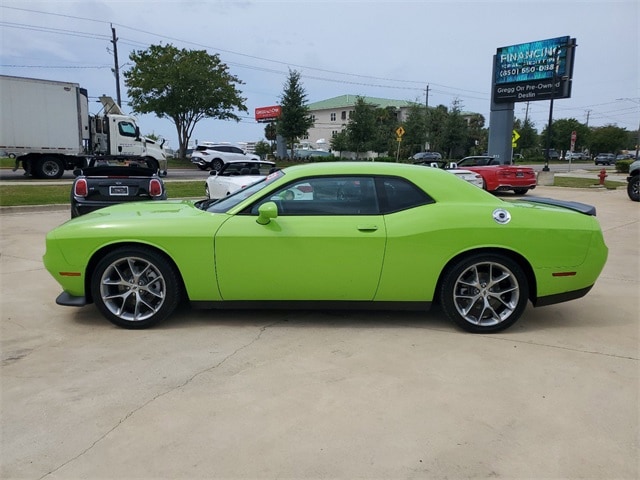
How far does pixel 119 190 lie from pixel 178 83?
30.1 metres

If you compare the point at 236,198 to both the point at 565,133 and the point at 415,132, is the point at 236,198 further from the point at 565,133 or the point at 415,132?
the point at 565,133

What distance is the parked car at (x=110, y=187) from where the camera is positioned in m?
7.11

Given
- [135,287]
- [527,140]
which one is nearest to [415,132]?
[527,140]

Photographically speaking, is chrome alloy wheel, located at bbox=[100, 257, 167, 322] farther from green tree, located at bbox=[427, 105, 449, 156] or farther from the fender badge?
green tree, located at bbox=[427, 105, 449, 156]

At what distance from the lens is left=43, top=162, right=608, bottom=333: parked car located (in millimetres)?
3877

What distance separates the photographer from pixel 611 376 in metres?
3.29

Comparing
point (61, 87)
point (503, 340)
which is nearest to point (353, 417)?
point (503, 340)

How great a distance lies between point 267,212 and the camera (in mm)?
3771

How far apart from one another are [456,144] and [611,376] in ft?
171

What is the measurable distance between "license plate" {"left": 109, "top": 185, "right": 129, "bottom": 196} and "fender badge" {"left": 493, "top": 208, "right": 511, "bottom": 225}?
5.51 m

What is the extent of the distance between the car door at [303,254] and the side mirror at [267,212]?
7 cm

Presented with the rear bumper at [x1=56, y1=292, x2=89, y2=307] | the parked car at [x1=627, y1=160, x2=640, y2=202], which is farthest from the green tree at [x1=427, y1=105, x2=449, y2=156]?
the rear bumper at [x1=56, y1=292, x2=89, y2=307]

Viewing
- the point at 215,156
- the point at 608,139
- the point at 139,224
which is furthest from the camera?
the point at 608,139

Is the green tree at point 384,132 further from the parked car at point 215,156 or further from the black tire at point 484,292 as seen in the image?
the black tire at point 484,292
